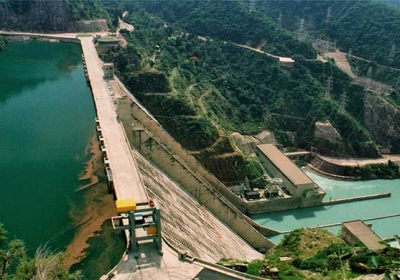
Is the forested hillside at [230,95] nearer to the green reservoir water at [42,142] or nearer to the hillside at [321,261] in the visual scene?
the green reservoir water at [42,142]

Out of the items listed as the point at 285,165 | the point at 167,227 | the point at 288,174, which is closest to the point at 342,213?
the point at 288,174

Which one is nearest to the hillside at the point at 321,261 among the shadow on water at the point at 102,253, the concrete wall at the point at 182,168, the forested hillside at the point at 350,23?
the concrete wall at the point at 182,168

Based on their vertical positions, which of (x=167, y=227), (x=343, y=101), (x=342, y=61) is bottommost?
(x=167, y=227)

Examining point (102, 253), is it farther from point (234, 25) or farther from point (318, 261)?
point (234, 25)

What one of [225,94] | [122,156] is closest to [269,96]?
[225,94]

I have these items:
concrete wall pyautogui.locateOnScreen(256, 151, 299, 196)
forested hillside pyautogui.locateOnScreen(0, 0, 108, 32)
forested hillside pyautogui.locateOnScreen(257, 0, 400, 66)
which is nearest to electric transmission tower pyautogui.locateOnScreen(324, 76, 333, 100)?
forested hillside pyautogui.locateOnScreen(257, 0, 400, 66)

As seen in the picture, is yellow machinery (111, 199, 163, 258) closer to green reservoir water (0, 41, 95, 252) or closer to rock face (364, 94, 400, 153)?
green reservoir water (0, 41, 95, 252)

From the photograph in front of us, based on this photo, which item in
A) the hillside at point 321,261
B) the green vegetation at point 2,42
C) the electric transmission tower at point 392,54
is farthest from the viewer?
the electric transmission tower at point 392,54

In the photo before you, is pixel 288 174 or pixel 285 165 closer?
pixel 288 174
